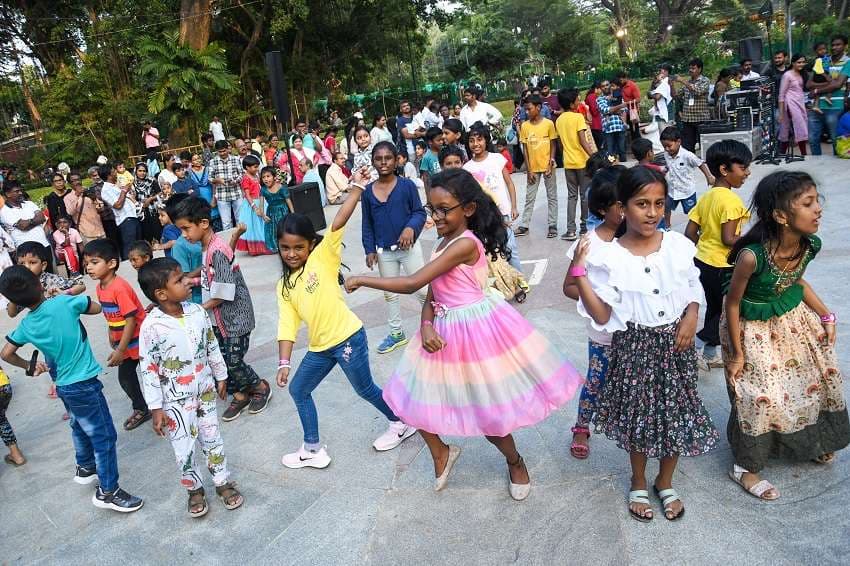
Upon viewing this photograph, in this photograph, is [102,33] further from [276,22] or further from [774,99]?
[774,99]

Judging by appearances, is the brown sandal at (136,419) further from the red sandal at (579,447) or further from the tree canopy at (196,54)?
the tree canopy at (196,54)

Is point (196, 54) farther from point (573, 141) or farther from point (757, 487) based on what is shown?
point (757, 487)

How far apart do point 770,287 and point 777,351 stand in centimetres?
31

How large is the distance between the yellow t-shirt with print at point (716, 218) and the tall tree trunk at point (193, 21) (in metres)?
20.4

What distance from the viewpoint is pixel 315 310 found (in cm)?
362

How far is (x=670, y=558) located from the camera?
2.75 metres

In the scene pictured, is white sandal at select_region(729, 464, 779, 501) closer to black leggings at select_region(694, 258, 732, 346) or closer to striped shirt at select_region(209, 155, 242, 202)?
black leggings at select_region(694, 258, 732, 346)

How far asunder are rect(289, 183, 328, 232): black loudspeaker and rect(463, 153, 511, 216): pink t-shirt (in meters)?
4.50

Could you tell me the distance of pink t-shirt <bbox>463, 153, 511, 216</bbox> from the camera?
6508 millimetres

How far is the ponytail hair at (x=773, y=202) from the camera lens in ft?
9.18

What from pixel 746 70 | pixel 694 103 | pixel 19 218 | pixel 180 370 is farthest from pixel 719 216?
pixel 746 70

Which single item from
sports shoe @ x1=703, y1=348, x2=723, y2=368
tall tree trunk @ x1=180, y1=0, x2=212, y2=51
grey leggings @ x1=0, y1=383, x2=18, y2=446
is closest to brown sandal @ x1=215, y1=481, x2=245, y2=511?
grey leggings @ x1=0, y1=383, x2=18, y2=446

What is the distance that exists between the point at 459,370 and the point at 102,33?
85.3ft

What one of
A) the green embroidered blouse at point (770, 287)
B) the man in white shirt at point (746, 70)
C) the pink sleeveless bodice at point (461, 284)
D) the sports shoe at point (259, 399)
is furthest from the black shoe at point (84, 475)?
the man in white shirt at point (746, 70)
